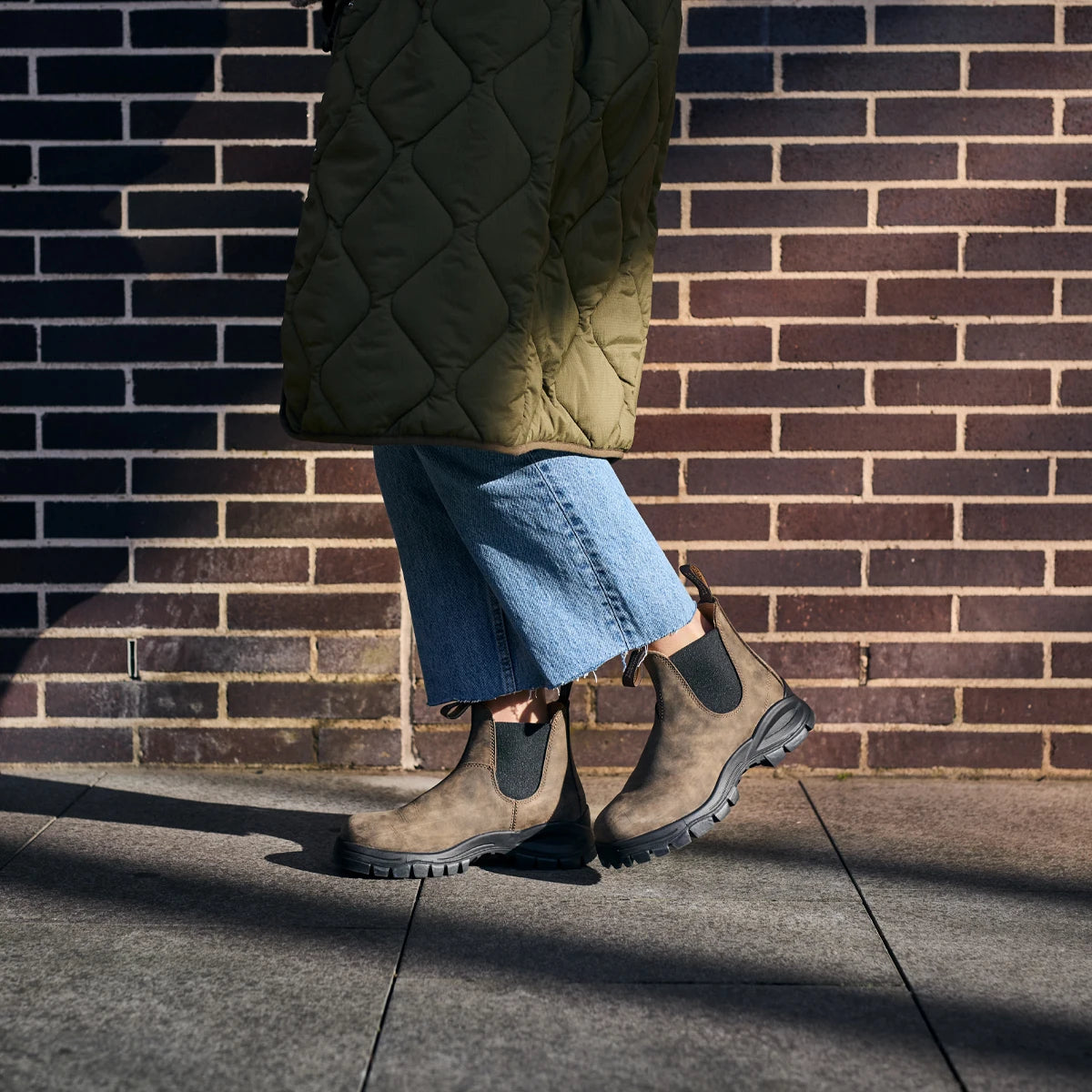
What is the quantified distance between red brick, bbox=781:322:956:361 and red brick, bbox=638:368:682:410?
24 centimetres

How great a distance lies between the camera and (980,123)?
2467mm

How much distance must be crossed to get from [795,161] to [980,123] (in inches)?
14.6

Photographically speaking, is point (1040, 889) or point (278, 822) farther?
point (278, 822)

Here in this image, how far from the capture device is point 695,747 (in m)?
1.83

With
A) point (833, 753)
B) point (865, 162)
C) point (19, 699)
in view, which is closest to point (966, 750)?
point (833, 753)

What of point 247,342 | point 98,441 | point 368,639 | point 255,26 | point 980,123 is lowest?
point 368,639

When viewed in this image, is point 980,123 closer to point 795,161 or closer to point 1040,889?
point 795,161

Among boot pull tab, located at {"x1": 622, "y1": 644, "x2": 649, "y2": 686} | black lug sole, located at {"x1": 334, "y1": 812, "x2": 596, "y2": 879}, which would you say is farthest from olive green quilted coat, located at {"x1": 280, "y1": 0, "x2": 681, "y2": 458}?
black lug sole, located at {"x1": 334, "y1": 812, "x2": 596, "y2": 879}

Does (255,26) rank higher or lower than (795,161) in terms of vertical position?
higher

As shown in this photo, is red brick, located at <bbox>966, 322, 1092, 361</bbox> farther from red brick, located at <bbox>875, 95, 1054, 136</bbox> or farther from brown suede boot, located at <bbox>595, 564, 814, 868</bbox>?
brown suede boot, located at <bbox>595, 564, 814, 868</bbox>

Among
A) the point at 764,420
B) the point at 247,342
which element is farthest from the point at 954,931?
the point at 247,342

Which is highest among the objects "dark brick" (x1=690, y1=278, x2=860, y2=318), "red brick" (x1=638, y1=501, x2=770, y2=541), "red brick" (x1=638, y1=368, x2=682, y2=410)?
"dark brick" (x1=690, y1=278, x2=860, y2=318)

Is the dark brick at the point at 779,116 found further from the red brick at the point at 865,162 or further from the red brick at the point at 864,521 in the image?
the red brick at the point at 864,521

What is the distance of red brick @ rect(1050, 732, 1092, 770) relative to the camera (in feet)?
8.30
